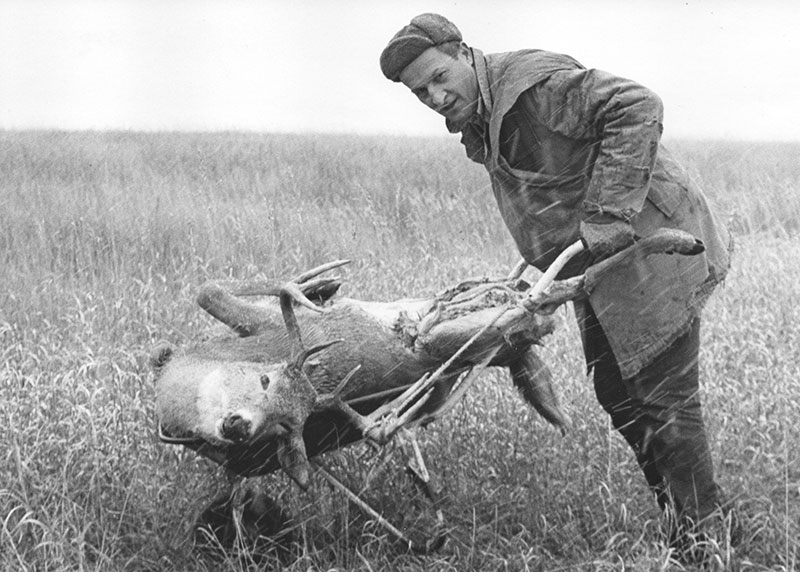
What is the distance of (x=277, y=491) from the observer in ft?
11.1

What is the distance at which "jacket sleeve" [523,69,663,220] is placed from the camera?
9.25 feet

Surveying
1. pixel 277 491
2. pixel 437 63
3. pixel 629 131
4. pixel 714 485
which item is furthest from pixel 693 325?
pixel 277 491

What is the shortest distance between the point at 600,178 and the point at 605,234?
0.55 feet

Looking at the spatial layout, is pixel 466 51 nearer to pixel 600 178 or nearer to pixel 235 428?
pixel 600 178

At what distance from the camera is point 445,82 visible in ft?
9.74

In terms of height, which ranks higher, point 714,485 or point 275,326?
point 275,326

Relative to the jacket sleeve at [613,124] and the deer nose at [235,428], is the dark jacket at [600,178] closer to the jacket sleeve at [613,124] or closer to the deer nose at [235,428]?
the jacket sleeve at [613,124]

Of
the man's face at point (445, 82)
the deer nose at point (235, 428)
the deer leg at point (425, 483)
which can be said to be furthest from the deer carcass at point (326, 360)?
the man's face at point (445, 82)

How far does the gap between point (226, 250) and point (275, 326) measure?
3983 millimetres

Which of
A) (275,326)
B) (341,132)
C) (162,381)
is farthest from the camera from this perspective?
(341,132)

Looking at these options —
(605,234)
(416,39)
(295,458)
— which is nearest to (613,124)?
(605,234)

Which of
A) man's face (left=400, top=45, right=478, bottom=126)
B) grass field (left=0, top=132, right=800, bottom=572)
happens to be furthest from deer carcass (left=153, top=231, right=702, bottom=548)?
man's face (left=400, top=45, right=478, bottom=126)

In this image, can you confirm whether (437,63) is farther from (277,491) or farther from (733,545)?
(733,545)

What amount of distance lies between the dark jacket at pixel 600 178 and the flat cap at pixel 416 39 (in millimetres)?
143
